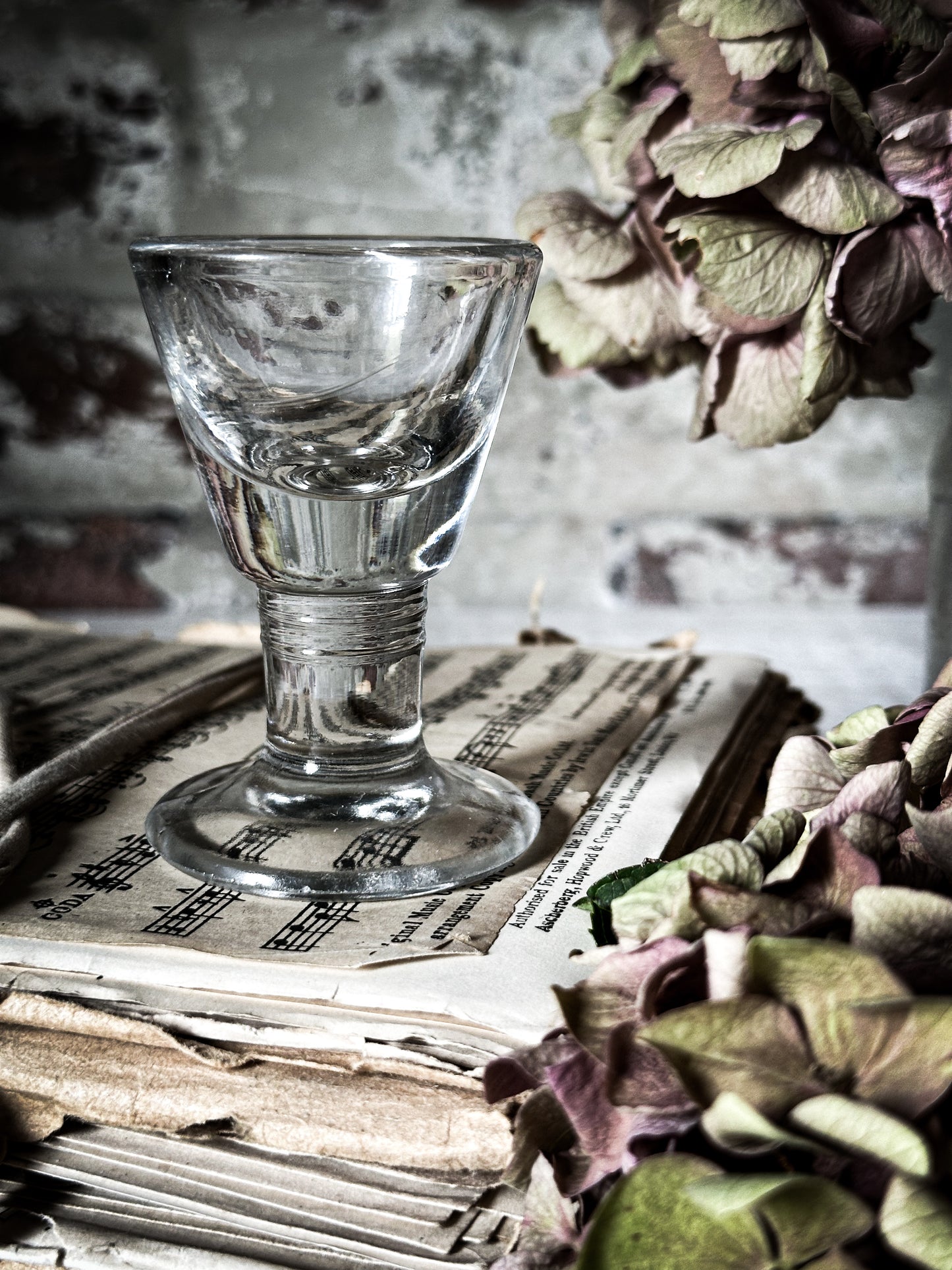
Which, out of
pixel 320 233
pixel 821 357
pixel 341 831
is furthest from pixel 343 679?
pixel 320 233

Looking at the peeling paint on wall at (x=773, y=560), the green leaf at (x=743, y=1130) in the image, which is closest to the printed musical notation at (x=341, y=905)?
the green leaf at (x=743, y=1130)

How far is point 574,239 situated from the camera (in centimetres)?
34

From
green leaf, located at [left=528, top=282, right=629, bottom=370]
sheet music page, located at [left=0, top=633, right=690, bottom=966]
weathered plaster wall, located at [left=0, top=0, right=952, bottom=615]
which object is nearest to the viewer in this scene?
sheet music page, located at [left=0, top=633, right=690, bottom=966]

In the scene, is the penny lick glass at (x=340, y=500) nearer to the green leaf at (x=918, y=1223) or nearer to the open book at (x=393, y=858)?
the open book at (x=393, y=858)

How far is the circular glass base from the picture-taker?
268 millimetres

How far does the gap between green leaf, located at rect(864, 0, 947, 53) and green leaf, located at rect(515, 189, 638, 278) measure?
9 centimetres

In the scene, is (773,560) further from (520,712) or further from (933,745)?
(933,745)

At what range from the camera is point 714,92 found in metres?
0.31

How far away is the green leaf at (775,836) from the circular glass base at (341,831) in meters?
0.09

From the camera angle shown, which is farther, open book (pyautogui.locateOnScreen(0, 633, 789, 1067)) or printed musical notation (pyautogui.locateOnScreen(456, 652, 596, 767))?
printed musical notation (pyautogui.locateOnScreen(456, 652, 596, 767))

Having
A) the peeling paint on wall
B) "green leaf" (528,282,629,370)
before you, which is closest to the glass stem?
"green leaf" (528,282,629,370)

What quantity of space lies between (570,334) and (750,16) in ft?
0.33

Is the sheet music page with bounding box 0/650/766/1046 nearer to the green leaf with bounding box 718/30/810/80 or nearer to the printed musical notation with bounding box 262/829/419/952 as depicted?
the printed musical notation with bounding box 262/829/419/952

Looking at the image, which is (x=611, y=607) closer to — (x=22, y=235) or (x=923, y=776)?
(x=22, y=235)
